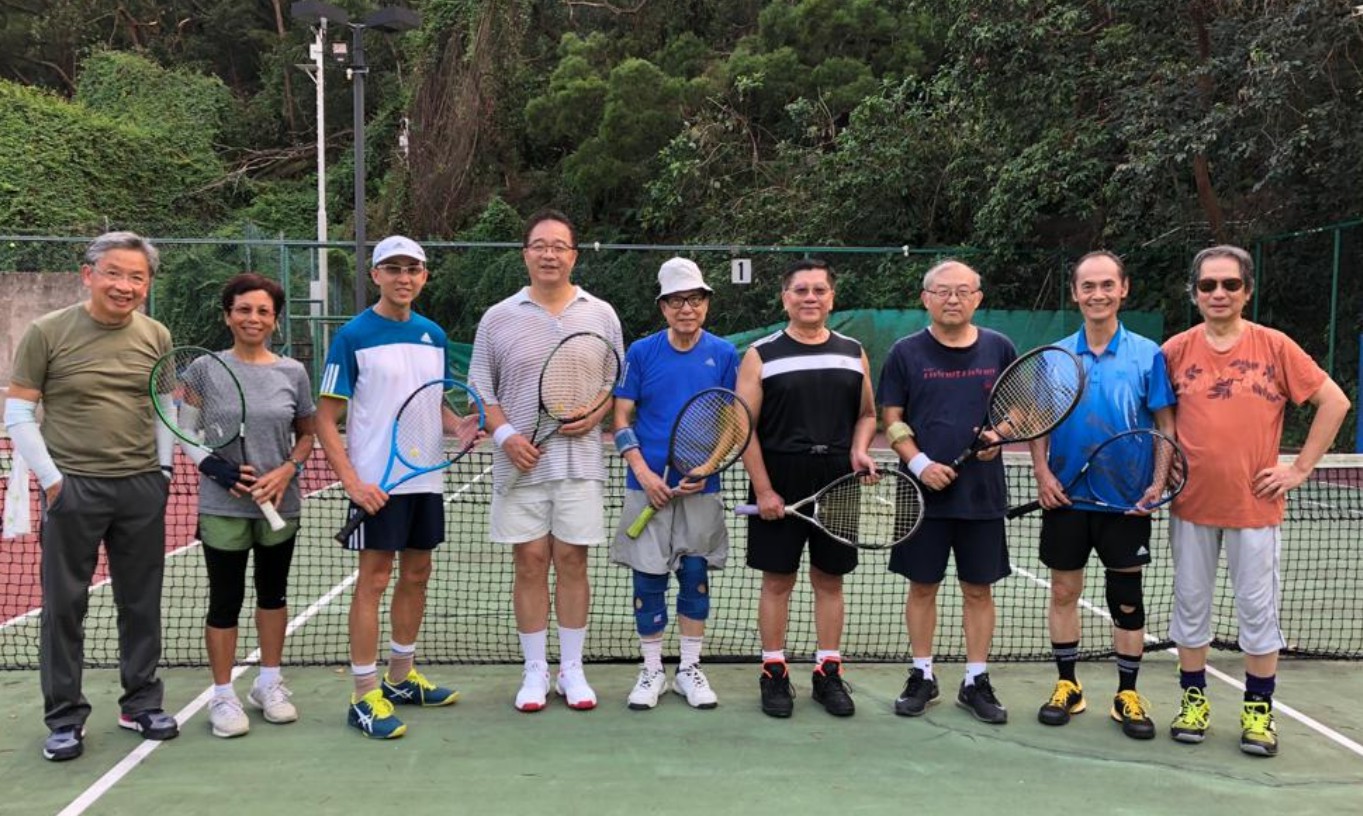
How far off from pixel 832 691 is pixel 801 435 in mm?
992

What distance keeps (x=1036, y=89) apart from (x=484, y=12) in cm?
1501

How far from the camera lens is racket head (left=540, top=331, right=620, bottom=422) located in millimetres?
3703

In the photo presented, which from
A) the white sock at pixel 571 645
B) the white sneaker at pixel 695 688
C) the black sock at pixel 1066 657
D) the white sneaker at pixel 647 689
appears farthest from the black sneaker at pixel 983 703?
the white sock at pixel 571 645

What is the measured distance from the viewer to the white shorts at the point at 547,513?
375 cm

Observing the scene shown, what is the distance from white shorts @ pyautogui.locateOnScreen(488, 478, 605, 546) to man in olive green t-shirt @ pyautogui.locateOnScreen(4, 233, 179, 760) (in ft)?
3.82

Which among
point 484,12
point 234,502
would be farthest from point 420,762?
point 484,12

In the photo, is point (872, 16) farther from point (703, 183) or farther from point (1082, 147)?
point (1082, 147)

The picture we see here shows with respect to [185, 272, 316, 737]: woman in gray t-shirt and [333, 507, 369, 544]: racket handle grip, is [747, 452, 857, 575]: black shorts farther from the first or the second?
[185, 272, 316, 737]: woman in gray t-shirt

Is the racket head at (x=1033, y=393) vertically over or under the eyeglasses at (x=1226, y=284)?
under

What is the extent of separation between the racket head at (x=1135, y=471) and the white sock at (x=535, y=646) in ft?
6.58

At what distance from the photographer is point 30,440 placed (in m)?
3.24

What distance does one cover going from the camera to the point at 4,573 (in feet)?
21.6

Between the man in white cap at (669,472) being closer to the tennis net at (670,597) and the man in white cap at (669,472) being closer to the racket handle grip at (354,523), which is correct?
the tennis net at (670,597)

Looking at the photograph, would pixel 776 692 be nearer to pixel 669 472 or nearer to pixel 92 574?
pixel 669 472
